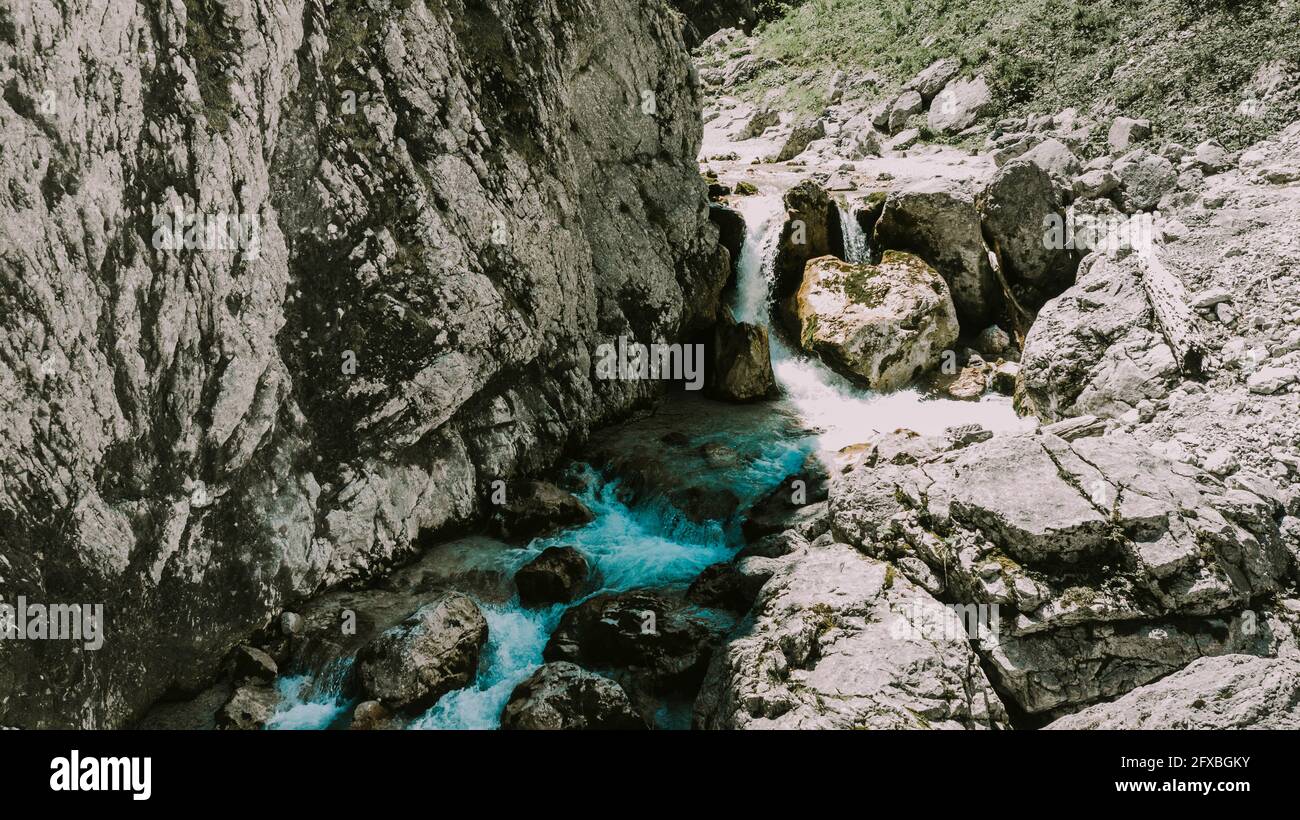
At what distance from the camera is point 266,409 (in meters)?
14.0

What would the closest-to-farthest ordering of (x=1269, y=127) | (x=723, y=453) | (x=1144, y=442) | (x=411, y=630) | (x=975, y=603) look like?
(x=975, y=603) → (x=411, y=630) → (x=1144, y=442) → (x=723, y=453) → (x=1269, y=127)

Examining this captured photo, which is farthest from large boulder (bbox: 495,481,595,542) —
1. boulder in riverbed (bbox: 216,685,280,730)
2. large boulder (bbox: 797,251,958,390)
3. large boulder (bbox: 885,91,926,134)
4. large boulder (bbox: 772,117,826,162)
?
large boulder (bbox: 885,91,926,134)

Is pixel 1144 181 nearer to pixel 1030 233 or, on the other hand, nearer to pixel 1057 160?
pixel 1030 233

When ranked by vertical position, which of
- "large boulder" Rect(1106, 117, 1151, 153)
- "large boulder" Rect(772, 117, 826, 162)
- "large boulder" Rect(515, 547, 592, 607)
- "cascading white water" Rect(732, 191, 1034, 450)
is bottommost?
"large boulder" Rect(515, 547, 592, 607)

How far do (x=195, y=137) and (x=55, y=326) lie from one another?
3557mm

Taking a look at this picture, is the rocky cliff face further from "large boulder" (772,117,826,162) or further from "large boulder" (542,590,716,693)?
"large boulder" (772,117,826,162)

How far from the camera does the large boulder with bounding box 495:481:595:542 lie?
1767cm

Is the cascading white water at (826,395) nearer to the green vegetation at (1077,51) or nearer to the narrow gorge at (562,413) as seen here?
the narrow gorge at (562,413)

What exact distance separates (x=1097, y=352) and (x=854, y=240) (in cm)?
963

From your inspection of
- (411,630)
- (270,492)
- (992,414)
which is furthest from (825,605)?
(992,414)

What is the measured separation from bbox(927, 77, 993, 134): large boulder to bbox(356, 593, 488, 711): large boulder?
Answer: 33.9 metres

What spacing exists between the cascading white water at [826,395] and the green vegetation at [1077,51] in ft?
38.4
